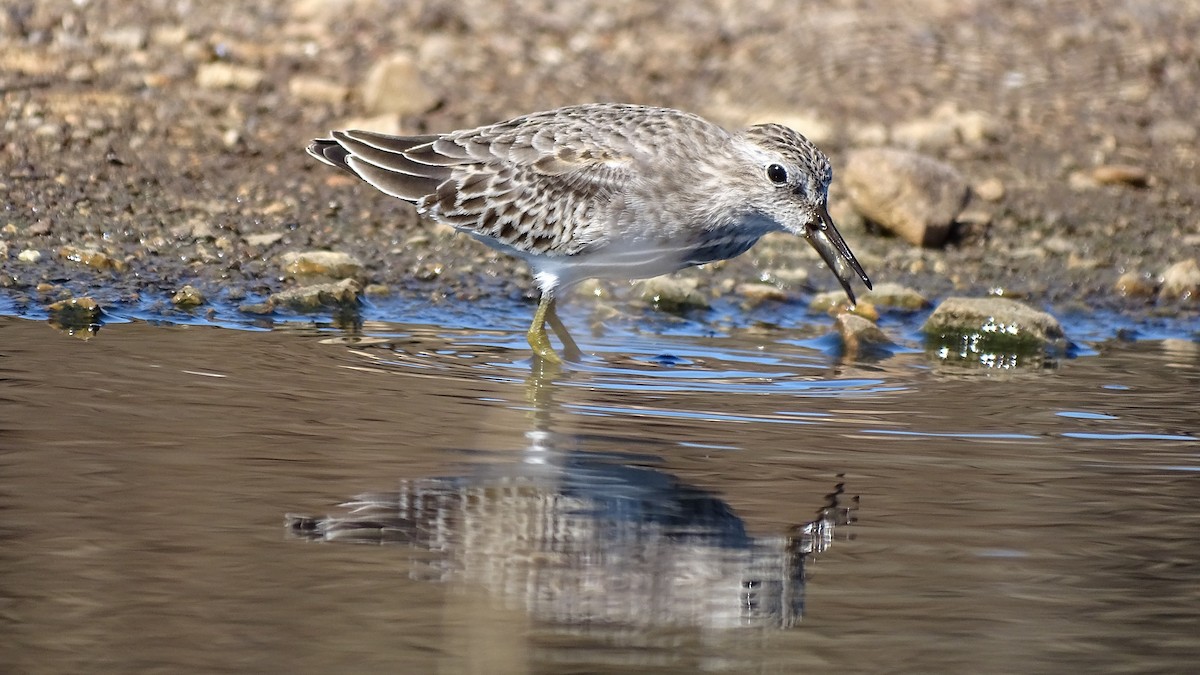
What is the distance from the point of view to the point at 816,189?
8211 mm

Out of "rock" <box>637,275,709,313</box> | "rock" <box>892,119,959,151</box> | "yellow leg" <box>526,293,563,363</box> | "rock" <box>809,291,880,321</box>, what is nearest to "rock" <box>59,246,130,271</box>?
"yellow leg" <box>526,293,563,363</box>

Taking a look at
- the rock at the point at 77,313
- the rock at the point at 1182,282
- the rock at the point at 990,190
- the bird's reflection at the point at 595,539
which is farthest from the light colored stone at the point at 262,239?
the rock at the point at 1182,282

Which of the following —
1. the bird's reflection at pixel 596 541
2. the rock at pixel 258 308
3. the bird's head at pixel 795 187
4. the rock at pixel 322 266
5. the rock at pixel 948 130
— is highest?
the rock at pixel 948 130

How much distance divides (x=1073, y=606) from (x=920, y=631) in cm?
53

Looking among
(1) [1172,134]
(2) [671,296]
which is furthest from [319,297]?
(1) [1172,134]

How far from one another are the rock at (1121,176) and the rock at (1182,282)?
1548mm

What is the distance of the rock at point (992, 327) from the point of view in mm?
8812

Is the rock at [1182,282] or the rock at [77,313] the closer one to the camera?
the rock at [77,313]

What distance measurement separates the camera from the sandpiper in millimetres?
8289

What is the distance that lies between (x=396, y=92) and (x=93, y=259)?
118 inches

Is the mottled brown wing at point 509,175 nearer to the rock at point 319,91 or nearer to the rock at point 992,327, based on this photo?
the rock at point 992,327

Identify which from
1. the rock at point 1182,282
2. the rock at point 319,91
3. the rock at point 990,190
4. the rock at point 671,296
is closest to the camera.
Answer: the rock at point 671,296

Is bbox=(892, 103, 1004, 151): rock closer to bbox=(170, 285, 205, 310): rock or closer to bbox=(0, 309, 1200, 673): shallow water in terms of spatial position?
bbox=(0, 309, 1200, 673): shallow water

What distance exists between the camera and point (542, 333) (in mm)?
8547
